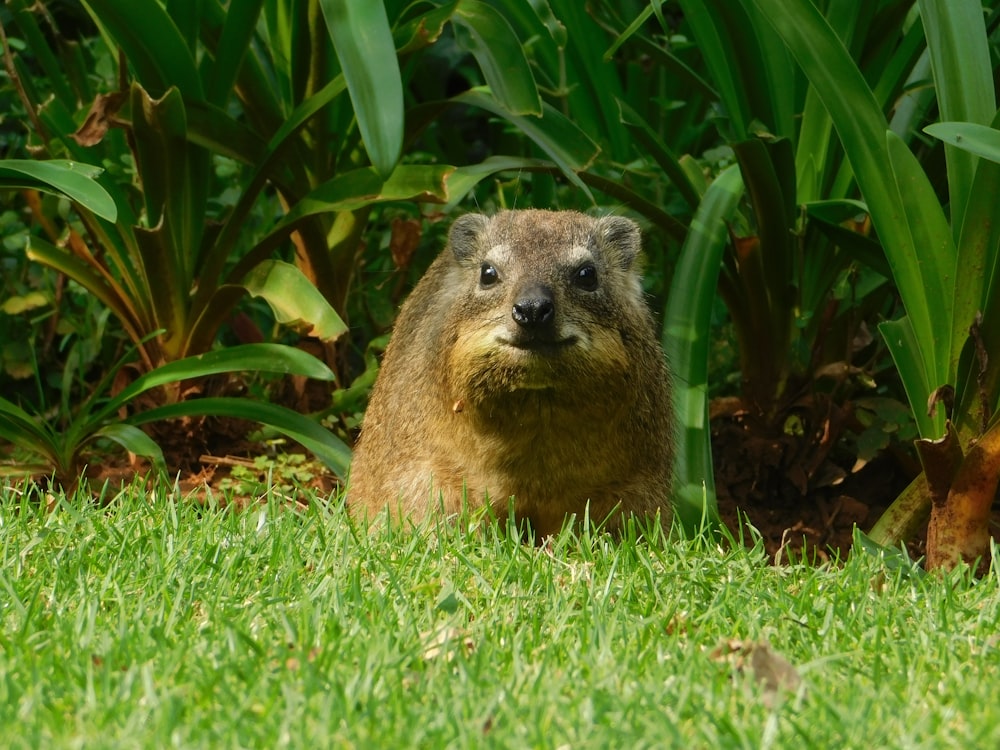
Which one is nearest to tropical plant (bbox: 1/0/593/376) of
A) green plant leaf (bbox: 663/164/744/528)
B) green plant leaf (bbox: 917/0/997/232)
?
green plant leaf (bbox: 663/164/744/528)

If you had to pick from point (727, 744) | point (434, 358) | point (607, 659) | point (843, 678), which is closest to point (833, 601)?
point (843, 678)

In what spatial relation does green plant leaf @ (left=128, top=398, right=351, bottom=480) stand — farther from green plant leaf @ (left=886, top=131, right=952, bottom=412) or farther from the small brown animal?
green plant leaf @ (left=886, top=131, right=952, bottom=412)

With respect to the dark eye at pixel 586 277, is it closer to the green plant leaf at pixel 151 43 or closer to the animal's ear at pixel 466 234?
the animal's ear at pixel 466 234

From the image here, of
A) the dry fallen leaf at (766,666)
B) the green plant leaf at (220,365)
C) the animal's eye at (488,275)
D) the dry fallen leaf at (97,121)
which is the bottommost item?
the green plant leaf at (220,365)

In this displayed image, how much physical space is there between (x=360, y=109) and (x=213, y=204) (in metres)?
2.50

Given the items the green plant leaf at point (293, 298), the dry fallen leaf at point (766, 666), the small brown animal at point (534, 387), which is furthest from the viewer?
the green plant leaf at point (293, 298)

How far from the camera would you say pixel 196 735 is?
99.4 inches

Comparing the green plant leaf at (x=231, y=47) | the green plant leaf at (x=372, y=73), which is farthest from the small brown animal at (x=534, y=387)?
the green plant leaf at (x=231, y=47)

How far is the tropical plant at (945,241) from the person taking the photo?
416 centimetres

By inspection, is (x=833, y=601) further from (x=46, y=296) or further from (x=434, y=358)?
(x=46, y=296)

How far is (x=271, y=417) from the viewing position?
200 inches

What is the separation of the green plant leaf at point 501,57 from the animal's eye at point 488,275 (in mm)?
530

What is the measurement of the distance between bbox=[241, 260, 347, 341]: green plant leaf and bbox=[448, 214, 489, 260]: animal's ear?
472 millimetres

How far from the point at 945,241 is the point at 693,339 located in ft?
2.97
